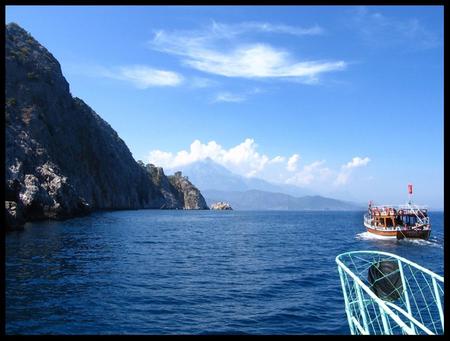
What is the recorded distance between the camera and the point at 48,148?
110312mm

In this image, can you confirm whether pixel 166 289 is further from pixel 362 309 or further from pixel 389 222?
pixel 389 222

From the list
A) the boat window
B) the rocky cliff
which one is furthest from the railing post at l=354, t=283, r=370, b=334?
the boat window

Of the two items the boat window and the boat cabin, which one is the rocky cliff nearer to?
the boat cabin

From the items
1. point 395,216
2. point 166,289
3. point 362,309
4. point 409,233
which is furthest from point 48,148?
point 362,309

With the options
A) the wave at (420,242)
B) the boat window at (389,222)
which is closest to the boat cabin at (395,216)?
the boat window at (389,222)

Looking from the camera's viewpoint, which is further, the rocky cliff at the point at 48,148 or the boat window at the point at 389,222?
the rocky cliff at the point at 48,148

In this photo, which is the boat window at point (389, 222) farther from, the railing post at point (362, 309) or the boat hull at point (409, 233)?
the railing post at point (362, 309)

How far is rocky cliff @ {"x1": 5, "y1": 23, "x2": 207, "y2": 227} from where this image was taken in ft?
269

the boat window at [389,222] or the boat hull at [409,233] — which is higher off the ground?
the boat window at [389,222]

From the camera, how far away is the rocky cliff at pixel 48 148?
82.1 metres
